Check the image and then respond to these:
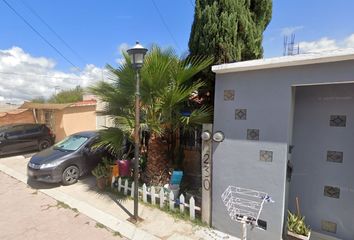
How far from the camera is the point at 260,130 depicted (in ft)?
12.7

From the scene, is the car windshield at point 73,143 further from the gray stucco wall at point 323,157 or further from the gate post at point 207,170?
the gray stucco wall at point 323,157

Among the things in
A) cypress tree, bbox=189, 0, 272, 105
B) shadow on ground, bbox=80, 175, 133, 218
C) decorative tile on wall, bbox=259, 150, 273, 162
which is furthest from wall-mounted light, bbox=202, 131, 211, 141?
shadow on ground, bbox=80, 175, 133, 218

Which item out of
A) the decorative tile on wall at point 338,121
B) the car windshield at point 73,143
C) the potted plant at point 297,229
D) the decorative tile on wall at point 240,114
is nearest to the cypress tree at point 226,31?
the decorative tile on wall at point 240,114

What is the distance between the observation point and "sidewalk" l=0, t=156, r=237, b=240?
425 cm

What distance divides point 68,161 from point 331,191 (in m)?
6.72

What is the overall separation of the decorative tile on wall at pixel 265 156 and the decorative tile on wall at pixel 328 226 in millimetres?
1520

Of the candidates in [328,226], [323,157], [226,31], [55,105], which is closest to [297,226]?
[328,226]

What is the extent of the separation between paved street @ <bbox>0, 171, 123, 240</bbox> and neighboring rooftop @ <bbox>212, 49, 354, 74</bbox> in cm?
377

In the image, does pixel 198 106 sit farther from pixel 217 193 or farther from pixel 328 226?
pixel 328 226

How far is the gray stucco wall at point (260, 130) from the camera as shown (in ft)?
11.6

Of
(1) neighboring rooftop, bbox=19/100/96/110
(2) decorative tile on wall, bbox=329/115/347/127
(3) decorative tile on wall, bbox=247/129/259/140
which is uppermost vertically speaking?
(1) neighboring rooftop, bbox=19/100/96/110

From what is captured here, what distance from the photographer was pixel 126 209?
527 centimetres

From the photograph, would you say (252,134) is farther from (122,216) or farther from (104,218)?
(104,218)

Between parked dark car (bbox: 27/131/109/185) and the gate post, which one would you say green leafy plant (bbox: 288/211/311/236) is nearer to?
the gate post
